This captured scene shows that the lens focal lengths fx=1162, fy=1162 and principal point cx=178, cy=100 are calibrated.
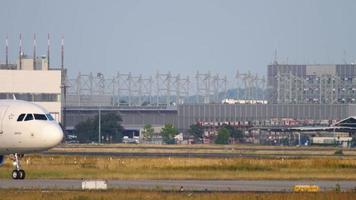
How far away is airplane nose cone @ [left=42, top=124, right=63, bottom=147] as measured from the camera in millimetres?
63656

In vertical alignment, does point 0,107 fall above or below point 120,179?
above

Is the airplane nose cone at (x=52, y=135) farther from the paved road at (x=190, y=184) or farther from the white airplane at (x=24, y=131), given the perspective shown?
the paved road at (x=190, y=184)

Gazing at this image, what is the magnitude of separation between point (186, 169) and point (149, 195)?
29658 mm

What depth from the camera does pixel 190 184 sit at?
205 feet

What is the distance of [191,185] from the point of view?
6122 centimetres

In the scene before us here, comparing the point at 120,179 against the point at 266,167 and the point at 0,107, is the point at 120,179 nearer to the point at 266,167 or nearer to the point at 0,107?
the point at 0,107

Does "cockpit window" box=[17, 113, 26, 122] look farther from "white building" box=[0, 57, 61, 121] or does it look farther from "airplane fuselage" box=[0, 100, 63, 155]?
"white building" box=[0, 57, 61, 121]

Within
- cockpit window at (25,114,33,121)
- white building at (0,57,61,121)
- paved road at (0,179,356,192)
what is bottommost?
paved road at (0,179,356,192)

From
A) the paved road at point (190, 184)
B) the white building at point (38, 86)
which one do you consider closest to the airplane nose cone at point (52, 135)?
the paved road at point (190, 184)

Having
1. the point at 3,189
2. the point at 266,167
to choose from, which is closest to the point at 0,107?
the point at 3,189

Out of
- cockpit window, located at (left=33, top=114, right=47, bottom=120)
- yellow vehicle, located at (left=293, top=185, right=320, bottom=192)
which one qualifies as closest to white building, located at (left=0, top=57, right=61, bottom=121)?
cockpit window, located at (left=33, top=114, right=47, bottom=120)

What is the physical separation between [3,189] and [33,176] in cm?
1429

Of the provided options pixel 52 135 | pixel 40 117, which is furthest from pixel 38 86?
pixel 52 135

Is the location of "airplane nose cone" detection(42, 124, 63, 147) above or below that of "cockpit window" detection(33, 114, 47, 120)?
below
